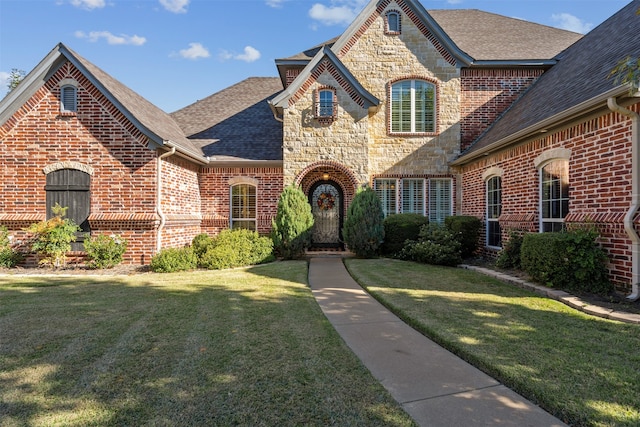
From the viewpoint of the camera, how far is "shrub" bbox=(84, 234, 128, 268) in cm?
935

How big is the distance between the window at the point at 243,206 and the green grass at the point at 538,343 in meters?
7.22

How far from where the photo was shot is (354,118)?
1202 centimetres

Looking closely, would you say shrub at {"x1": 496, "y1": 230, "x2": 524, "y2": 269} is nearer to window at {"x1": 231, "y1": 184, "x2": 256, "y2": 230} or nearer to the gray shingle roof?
the gray shingle roof

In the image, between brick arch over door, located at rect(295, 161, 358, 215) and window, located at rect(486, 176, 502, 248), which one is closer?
window, located at rect(486, 176, 502, 248)

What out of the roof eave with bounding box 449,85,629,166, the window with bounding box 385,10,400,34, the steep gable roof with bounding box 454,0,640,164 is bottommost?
the roof eave with bounding box 449,85,629,166

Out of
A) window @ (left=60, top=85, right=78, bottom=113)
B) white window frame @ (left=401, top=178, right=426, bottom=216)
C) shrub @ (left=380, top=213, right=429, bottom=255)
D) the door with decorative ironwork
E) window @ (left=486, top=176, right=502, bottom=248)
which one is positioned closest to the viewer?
window @ (left=60, top=85, right=78, bottom=113)

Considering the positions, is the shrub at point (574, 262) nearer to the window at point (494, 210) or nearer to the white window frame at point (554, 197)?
the white window frame at point (554, 197)

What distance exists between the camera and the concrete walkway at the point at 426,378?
2.58 metres

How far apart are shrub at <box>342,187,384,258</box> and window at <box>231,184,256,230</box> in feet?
13.2

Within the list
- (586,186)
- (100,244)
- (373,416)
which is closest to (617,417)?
(373,416)

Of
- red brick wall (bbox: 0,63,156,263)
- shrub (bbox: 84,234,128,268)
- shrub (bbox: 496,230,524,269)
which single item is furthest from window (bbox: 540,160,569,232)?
shrub (bbox: 84,234,128,268)

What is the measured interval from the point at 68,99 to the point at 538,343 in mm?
12631

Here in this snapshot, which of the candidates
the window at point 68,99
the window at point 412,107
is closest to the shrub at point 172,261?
the window at point 68,99

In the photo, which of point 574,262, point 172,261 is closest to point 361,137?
point 172,261
